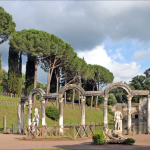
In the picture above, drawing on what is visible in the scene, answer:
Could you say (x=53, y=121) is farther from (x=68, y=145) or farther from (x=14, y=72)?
(x=68, y=145)

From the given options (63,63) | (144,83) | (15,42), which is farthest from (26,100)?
(144,83)

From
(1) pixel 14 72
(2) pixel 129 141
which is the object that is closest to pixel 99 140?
(2) pixel 129 141

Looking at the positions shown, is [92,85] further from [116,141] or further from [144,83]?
[116,141]

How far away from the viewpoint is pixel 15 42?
A: 117 ft

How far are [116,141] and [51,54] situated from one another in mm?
26097

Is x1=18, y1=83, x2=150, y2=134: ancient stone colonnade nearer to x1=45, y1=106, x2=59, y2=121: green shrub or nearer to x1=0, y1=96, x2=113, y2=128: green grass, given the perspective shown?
x1=0, y1=96, x2=113, y2=128: green grass

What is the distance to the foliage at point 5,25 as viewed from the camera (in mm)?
38838

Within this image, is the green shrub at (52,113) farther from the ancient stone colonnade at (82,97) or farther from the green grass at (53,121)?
the ancient stone colonnade at (82,97)

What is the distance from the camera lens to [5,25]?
39.6 meters

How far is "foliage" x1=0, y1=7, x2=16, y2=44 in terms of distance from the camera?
1529 inches

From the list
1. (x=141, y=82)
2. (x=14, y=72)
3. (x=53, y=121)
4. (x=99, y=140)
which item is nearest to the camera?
(x=99, y=140)

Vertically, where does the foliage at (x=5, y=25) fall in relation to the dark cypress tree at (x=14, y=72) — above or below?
above

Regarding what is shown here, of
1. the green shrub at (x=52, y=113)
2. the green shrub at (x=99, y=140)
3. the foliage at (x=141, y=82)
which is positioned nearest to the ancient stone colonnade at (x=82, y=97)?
the green shrub at (x=99, y=140)

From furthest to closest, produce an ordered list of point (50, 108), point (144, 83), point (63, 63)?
point (144, 83) → point (63, 63) → point (50, 108)
